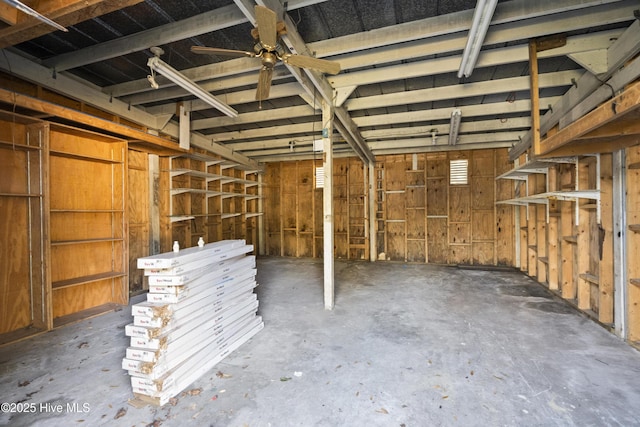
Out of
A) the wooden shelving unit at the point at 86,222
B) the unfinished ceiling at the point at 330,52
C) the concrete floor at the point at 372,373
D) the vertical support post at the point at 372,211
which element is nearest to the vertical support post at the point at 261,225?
the vertical support post at the point at 372,211

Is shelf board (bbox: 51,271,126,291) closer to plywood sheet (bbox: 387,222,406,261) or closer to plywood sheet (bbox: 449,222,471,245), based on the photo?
A: plywood sheet (bbox: 387,222,406,261)

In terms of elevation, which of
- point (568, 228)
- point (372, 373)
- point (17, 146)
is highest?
point (17, 146)

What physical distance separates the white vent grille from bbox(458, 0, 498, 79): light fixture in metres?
4.35

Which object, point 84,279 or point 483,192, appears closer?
point 84,279

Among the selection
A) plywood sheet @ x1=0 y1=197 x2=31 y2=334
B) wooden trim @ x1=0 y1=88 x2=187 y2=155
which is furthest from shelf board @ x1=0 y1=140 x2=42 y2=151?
plywood sheet @ x1=0 y1=197 x2=31 y2=334

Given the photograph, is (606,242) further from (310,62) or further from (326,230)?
(310,62)

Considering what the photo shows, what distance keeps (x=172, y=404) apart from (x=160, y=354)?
1.22 ft

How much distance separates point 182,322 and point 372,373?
1676 mm

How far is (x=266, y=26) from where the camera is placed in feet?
6.24

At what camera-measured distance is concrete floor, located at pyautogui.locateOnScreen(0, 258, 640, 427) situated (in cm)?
192

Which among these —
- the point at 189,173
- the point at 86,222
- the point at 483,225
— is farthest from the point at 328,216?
the point at 483,225

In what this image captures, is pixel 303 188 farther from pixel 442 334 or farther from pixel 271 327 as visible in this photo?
pixel 442 334

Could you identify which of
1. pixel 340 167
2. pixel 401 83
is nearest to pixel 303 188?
pixel 340 167

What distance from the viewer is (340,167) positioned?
26.2 feet
